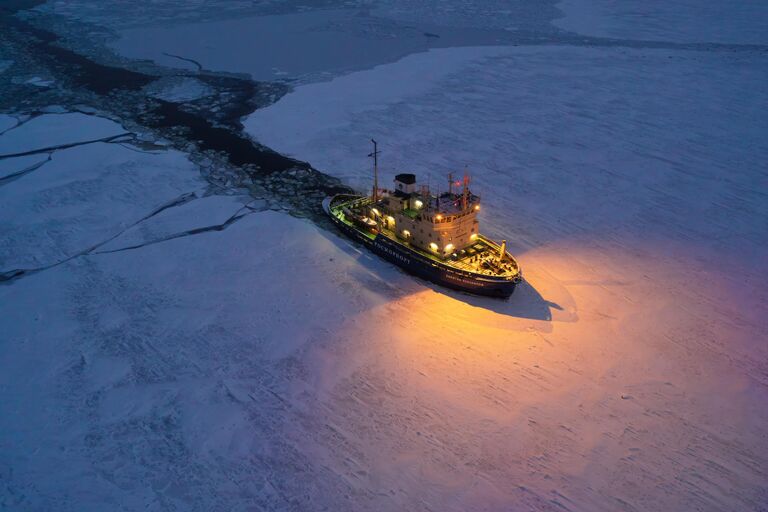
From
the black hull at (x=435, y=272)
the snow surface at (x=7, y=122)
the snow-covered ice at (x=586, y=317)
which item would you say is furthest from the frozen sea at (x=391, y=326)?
the snow surface at (x=7, y=122)

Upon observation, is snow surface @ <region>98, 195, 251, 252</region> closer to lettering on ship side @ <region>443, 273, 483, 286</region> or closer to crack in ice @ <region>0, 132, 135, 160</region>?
crack in ice @ <region>0, 132, 135, 160</region>

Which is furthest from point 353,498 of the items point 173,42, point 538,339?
point 173,42

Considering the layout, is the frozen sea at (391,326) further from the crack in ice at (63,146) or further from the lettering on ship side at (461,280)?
the lettering on ship side at (461,280)

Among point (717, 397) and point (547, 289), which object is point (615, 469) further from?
point (547, 289)

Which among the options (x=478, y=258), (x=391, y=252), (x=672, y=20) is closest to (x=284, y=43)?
(x=391, y=252)

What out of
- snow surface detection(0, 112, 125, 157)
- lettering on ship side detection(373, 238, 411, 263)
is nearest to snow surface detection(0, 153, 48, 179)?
snow surface detection(0, 112, 125, 157)

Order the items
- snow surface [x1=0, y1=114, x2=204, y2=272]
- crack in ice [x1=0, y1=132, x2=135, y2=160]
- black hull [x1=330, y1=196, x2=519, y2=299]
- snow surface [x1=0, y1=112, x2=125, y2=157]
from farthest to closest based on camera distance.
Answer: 1. snow surface [x1=0, y1=112, x2=125, y2=157]
2. crack in ice [x1=0, y1=132, x2=135, y2=160]
3. snow surface [x1=0, y1=114, x2=204, y2=272]
4. black hull [x1=330, y1=196, x2=519, y2=299]
